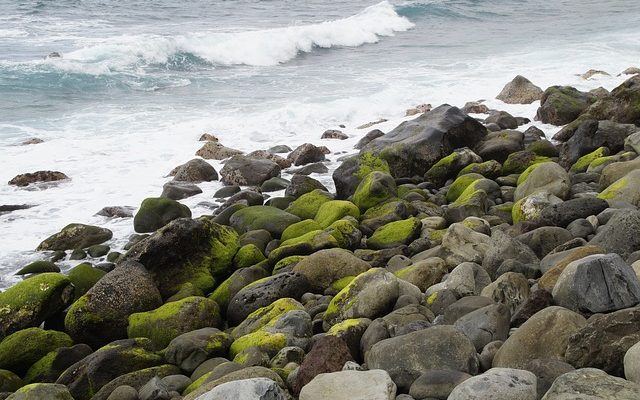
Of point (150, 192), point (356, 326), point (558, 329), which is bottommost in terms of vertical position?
point (150, 192)

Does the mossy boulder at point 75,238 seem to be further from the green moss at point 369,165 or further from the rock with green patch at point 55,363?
the green moss at point 369,165

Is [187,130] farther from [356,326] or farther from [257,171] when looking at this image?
[356,326]

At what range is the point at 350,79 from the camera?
19.7 meters

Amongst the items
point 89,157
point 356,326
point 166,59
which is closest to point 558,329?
point 356,326

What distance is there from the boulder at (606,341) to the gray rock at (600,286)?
1.19 ft

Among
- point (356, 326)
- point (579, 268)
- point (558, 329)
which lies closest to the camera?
point (558, 329)

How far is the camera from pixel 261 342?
5.27m

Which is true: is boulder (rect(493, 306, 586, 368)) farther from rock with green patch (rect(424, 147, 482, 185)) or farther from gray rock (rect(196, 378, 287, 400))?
rock with green patch (rect(424, 147, 482, 185))

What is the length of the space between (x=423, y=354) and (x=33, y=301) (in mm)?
4254

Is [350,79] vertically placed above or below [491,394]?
below

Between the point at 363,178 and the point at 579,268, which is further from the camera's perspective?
the point at 363,178

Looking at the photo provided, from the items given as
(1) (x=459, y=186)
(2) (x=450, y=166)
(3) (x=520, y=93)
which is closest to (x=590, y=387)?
(1) (x=459, y=186)

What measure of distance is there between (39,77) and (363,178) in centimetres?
1365

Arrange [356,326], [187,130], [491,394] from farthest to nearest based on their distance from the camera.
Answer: [187,130] < [356,326] < [491,394]
